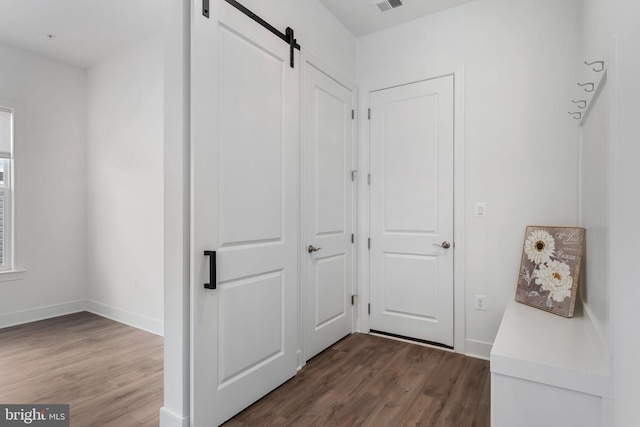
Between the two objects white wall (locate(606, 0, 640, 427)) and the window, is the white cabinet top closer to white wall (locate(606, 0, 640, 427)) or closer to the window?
white wall (locate(606, 0, 640, 427))

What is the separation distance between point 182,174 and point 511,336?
1.88m

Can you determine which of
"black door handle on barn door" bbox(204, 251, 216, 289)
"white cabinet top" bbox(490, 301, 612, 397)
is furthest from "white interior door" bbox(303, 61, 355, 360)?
"white cabinet top" bbox(490, 301, 612, 397)

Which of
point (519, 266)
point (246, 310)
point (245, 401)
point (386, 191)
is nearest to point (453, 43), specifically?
point (386, 191)

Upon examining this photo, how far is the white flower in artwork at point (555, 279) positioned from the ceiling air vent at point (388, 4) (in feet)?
7.42

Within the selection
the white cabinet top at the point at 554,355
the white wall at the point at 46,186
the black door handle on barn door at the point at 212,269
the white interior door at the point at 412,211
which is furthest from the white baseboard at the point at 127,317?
the white cabinet top at the point at 554,355

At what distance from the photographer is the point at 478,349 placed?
2.77 metres

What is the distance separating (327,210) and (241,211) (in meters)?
1.03

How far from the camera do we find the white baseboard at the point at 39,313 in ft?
12.0

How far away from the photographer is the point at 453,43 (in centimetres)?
289

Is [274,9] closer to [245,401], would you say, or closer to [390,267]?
[390,267]

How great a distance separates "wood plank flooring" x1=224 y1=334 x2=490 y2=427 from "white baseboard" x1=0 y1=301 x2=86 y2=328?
3.22 metres

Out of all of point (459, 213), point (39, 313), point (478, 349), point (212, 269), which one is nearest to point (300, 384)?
point (212, 269)

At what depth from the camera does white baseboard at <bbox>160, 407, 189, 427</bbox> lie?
69.4 inches

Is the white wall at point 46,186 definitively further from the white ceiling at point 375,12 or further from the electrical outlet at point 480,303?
the electrical outlet at point 480,303
